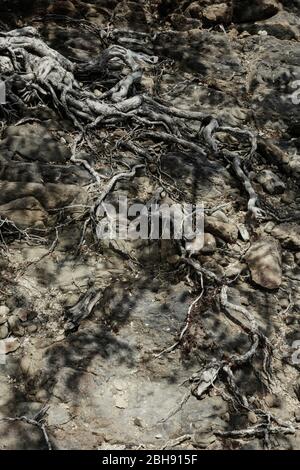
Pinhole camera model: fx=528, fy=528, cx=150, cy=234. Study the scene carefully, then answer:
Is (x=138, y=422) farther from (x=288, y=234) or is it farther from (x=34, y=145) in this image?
(x=34, y=145)

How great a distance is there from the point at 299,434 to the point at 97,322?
1940mm

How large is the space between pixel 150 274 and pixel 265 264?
118 centimetres

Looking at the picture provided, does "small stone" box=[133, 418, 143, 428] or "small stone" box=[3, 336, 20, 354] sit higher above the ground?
"small stone" box=[3, 336, 20, 354]

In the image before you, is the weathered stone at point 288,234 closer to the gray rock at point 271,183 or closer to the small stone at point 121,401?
the gray rock at point 271,183

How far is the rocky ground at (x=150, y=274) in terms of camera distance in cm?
420

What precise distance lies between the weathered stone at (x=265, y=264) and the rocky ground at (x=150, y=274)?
0.06 feet

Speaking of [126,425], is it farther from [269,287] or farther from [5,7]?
[5,7]

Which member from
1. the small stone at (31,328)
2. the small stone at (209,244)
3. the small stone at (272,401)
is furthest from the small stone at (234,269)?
the small stone at (31,328)

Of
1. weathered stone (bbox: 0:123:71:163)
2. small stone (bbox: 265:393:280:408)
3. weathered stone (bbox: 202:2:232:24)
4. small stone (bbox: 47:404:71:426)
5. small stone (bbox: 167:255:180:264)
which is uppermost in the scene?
weathered stone (bbox: 202:2:232:24)

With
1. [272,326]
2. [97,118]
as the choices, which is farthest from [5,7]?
[272,326]

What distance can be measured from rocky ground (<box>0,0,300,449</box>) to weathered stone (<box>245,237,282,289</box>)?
2 centimetres

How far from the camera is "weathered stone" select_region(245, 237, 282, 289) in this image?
5301mm

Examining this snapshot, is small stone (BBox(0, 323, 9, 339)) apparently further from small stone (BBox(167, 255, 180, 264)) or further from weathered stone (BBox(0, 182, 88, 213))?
small stone (BBox(167, 255, 180, 264))
